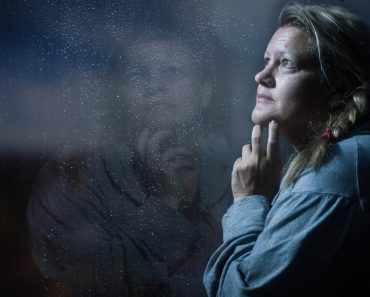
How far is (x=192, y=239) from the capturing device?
→ 133cm

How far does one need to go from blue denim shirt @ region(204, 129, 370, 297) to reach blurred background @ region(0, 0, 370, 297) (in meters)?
0.64

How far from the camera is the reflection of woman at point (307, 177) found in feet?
2.20

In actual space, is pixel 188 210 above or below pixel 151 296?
above

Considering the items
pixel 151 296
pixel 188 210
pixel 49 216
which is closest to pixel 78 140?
pixel 49 216

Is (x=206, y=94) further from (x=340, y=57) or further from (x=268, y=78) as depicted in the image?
(x=340, y=57)

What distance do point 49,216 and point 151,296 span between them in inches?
17.1

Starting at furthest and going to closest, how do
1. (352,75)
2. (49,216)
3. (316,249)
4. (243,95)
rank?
(243,95) → (49,216) → (352,75) → (316,249)

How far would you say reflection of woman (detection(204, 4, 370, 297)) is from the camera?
0.67m

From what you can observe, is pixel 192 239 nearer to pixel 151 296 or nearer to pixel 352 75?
pixel 151 296

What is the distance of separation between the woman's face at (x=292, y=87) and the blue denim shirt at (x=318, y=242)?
0.72 ft

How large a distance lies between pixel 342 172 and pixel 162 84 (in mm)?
759

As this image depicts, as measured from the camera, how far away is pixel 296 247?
2.17 feet

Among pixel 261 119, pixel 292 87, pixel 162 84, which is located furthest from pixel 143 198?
pixel 292 87

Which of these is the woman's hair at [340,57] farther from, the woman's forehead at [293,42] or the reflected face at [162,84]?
the reflected face at [162,84]
